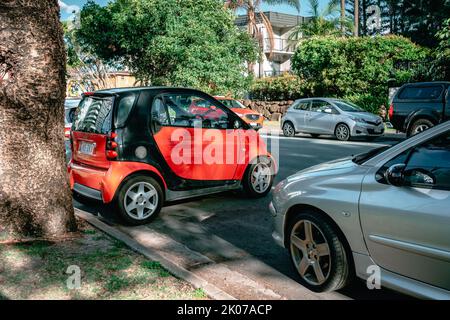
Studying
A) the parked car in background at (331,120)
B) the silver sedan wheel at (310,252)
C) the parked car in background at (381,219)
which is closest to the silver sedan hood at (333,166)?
the parked car in background at (381,219)

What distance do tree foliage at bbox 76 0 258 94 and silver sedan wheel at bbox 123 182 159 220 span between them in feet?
46.5

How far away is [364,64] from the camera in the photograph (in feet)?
72.9

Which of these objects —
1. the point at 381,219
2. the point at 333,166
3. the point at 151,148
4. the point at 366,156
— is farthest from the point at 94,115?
the point at 381,219

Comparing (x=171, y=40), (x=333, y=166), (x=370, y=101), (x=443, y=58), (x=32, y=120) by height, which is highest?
(x=171, y=40)

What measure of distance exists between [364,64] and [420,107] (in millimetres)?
8533

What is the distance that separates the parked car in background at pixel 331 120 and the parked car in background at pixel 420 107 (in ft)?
3.43

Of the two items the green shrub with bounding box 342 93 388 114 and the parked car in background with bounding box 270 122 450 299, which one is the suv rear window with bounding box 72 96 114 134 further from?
the green shrub with bounding box 342 93 388 114

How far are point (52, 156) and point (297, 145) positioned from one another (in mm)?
10612

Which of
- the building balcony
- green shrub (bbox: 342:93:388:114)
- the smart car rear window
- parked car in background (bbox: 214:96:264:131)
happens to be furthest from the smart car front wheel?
the building balcony

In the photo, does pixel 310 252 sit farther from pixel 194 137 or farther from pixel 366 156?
pixel 194 137

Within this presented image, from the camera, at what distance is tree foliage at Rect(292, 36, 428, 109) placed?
2186 cm

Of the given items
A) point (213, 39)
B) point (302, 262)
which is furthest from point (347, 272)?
point (213, 39)

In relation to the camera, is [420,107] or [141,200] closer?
[141,200]

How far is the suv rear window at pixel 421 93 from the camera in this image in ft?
46.1
